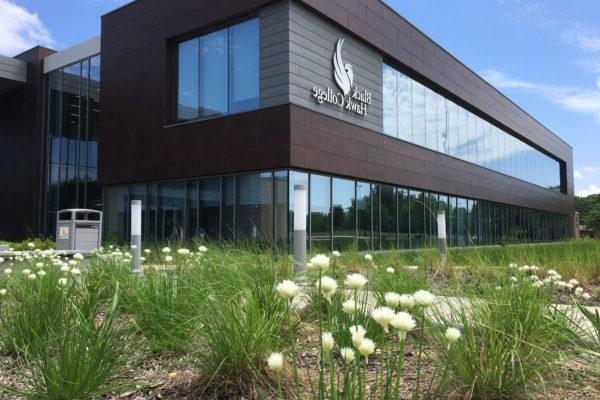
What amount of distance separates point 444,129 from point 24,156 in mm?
20814

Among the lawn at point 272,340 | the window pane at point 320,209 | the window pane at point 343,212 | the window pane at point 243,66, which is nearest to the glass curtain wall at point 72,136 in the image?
the window pane at point 243,66

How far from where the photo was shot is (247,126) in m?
16.1

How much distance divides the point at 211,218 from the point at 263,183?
248 centimetres

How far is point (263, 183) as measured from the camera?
1594cm

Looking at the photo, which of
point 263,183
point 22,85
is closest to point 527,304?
point 263,183

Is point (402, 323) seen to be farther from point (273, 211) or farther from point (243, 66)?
point (243, 66)

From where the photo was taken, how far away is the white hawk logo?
17359 millimetres

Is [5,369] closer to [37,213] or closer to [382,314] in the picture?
[382,314]

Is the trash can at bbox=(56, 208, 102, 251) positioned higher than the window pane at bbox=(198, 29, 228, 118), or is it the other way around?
the window pane at bbox=(198, 29, 228, 118)

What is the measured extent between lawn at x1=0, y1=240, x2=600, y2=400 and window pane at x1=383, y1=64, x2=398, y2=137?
16.8m

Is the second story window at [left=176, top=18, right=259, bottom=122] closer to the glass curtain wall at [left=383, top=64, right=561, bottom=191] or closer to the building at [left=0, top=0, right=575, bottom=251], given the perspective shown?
the building at [left=0, top=0, right=575, bottom=251]

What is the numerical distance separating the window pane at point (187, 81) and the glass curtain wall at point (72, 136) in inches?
248

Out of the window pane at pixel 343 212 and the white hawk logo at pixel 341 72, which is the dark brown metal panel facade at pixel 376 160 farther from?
the white hawk logo at pixel 341 72

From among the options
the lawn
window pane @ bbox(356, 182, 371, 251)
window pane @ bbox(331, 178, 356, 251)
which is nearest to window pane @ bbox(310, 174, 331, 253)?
window pane @ bbox(331, 178, 356, 251)
